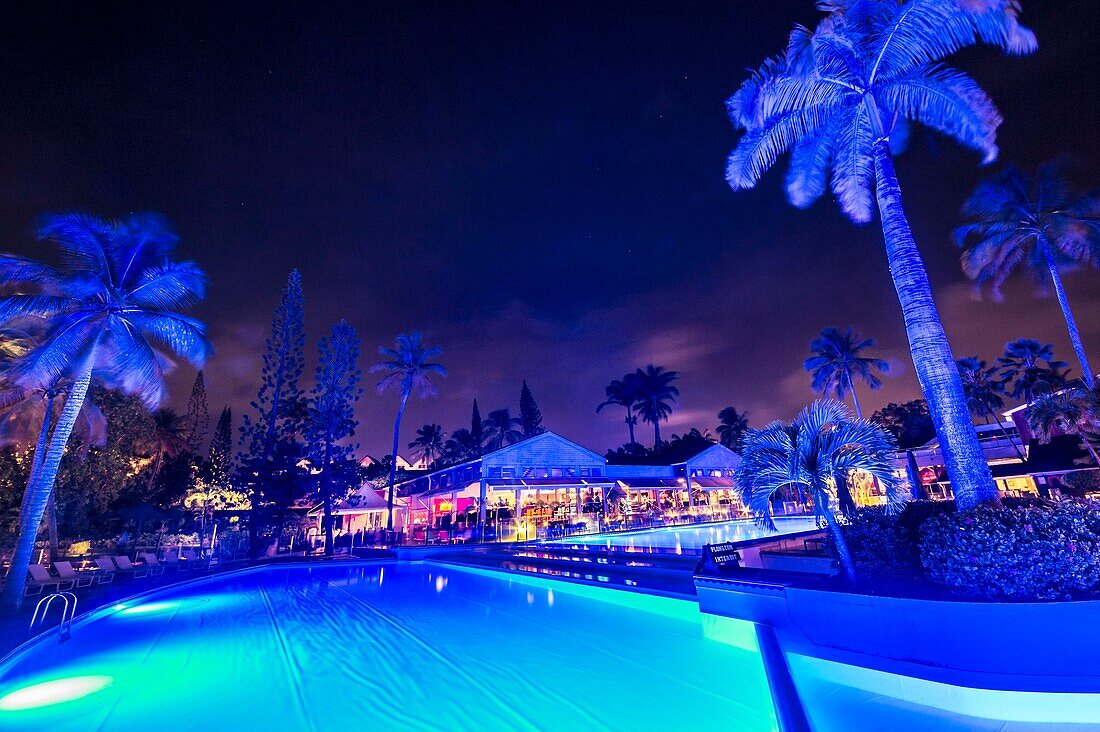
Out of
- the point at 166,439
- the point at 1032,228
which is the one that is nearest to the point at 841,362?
the point at 1032,228

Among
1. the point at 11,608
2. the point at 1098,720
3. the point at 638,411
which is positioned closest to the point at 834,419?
the point at 1098,720

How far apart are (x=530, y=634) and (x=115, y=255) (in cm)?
1728

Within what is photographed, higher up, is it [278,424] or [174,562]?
[278,424]

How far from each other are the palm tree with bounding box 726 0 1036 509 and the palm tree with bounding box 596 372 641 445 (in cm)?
5878

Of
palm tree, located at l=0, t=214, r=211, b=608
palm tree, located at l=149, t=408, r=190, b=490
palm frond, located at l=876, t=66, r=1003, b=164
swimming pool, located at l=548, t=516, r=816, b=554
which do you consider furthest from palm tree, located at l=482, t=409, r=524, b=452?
palm frond, located at l=876, t=66, r=1003, b=164

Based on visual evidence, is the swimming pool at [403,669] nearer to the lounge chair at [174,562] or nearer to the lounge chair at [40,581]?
the lounge chair at [40,581]

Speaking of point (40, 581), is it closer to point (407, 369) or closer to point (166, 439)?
point (407, 369)

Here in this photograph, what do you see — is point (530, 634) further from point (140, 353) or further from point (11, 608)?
point (140, 353)

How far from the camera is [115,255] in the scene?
15406 mm

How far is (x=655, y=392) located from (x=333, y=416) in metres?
47.9

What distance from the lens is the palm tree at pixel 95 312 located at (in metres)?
13.9

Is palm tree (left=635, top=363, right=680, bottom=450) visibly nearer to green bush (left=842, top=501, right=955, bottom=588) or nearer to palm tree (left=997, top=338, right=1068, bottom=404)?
palm tree (left=997, top=338, right=1068, bottom=404)

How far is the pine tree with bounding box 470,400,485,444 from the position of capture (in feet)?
258

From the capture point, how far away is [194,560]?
23609 mm
